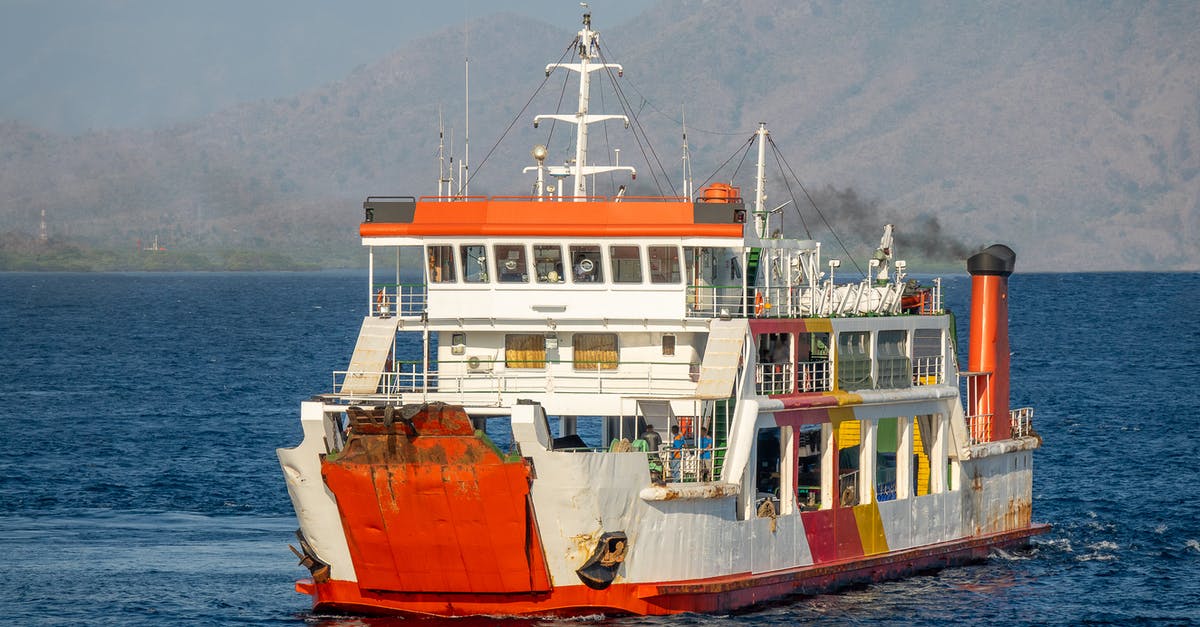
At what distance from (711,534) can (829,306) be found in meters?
7.63

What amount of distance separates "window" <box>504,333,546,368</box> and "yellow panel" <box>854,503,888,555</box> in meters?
7.02

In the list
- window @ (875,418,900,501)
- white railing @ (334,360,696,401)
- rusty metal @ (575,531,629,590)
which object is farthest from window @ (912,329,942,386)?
rusty metal @ (575,531,629,590)

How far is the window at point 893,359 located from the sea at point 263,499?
13.1 ft

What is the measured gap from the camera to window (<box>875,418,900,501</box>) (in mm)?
36406

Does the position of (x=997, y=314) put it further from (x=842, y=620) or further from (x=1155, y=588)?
(x=842, y=620)

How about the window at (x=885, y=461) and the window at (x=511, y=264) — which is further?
the window at (x=885, y=461)

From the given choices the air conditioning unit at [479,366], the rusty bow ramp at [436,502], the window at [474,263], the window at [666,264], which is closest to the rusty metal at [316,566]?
the rusty bow ramp at [436,502]

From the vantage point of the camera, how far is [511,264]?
32625mm

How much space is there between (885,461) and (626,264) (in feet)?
28.1

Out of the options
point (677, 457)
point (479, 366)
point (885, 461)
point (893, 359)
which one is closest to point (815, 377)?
point (893, 359)

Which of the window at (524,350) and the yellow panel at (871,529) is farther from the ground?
the window at (524,350)

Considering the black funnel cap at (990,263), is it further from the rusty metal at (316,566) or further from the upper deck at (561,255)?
the rusty metal at (316,566)

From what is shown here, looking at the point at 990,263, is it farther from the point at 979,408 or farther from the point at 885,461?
the point at 885,461

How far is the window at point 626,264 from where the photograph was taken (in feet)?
106
